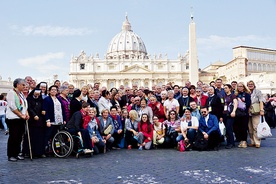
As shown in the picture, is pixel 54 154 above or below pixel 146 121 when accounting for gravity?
below

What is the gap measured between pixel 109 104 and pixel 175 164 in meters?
3.13

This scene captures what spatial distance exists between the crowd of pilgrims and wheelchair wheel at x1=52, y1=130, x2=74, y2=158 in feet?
→ 0.55

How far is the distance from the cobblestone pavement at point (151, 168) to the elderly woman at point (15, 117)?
217 mm

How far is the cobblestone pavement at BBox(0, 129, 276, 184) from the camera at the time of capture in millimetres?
4324

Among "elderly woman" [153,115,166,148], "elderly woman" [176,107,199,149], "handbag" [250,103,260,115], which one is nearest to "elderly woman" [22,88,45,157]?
"elderly woman" [153,115,166,148]

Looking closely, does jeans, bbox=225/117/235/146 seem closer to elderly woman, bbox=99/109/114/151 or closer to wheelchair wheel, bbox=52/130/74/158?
elderly woman, bbox=99/109/114/151

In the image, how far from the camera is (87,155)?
6234 mm

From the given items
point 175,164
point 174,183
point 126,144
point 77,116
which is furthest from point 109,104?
point 174,183

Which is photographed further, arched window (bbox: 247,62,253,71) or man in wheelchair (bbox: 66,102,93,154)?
arched window (bbox: 247,62,253,71)

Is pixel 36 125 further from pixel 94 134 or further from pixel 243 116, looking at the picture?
pixel 243 116

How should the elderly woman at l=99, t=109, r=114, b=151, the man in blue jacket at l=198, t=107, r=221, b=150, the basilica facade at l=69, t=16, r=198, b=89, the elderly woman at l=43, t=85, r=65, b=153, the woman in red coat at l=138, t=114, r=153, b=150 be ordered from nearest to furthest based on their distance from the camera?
the elderly woman at l=43, t=85, r=65, b=153, the man in blue jacket at l=198, t=107, r=221, b=150, the elderly woman at l=99, t=109, r=114, b=151, the woman in red coat at l=138, t=114, r=153, b=150, the basilica facade at l=69, t=16, r=198, b=89

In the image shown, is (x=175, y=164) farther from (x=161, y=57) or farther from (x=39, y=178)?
(x=161, y=57)

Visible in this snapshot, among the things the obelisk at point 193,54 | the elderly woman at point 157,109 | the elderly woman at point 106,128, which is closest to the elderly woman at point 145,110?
the elderly woman at point 157,109

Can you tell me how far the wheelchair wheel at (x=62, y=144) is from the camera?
6.08 m
